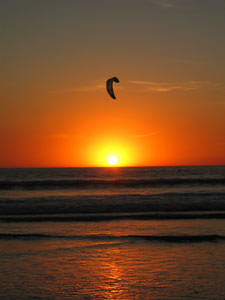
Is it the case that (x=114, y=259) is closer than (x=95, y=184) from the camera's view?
Yes

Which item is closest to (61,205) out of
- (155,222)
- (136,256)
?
(155,222)

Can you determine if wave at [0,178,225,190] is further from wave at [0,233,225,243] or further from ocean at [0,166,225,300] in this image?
wave at [0,233,225,243]

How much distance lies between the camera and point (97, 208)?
2275 cm

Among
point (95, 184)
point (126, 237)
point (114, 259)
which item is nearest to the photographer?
point (114, 259)

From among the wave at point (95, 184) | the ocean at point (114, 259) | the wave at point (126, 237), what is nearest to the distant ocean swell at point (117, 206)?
the ocean at point (114, 259)

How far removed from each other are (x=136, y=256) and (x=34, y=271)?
224 cm

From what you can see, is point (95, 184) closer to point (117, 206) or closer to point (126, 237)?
point (117, 206)

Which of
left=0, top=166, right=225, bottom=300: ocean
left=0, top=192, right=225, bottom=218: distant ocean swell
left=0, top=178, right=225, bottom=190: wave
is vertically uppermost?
left=0, top=178, right=225, bottom=190: wave

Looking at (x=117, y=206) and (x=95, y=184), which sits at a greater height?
(x=95, y=184)

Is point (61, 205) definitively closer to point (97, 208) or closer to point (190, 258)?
point (97, 208)

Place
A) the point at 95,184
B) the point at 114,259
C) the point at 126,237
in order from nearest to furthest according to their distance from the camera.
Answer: the point at 114,259, the point at 126,237, the point at 95,184

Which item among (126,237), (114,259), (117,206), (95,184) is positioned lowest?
(114,259)

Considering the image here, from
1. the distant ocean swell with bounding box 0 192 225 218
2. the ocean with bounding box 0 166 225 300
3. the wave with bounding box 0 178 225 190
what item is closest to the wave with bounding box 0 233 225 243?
the ocean with bounding box 0 166 225 300

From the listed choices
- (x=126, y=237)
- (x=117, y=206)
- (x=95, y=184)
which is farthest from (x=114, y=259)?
(x=95, y=184)
